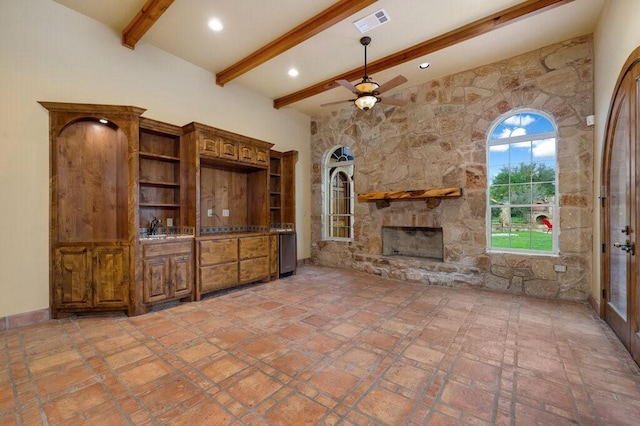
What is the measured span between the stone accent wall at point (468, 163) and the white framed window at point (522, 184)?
0.16 m

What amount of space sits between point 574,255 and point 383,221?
9.44 feet

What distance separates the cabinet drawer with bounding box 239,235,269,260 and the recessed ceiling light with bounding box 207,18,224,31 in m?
3.02

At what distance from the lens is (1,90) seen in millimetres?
2861

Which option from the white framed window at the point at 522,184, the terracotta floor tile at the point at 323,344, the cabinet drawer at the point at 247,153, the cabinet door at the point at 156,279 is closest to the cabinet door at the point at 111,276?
the cabinet door at the point at 156,279

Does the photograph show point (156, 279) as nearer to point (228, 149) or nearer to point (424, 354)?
point (228, 149)

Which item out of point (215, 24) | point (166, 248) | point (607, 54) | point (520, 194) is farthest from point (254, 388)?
point (607, 54)

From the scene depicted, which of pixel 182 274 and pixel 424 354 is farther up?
pixel 182 274

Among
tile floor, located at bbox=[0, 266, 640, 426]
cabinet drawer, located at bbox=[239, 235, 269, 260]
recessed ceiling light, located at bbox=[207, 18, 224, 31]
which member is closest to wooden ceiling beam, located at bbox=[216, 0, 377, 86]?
recessed ceiling light, located at bbox=[207, 18, 224, 31]

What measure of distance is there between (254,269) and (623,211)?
15.3 ft

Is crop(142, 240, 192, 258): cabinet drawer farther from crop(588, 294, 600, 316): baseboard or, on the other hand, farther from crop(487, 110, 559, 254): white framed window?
crop(588, 294, 600, 316): baseboard

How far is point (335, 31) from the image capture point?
11.9 feet

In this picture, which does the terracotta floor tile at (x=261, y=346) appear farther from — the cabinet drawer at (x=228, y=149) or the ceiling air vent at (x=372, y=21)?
the ceiling air vent at (x=372, y=21)

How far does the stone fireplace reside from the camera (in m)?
5.28

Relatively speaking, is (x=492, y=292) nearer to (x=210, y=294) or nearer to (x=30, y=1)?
(x=210, y=294)
